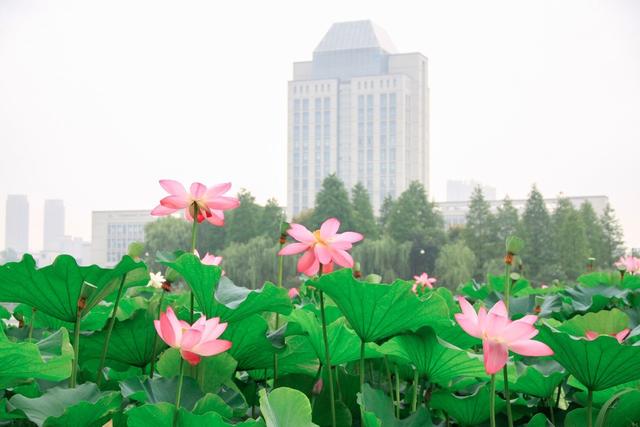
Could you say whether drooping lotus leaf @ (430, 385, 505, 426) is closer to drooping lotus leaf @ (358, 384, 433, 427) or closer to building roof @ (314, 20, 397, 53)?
drooping lotus leaf @ (358, 384, 433, 427)

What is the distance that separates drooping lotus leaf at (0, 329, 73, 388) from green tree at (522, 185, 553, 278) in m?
21.3

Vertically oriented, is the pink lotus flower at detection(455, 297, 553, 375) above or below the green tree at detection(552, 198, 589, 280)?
above

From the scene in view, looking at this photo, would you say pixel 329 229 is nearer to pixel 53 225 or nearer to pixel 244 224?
pixel 244 224

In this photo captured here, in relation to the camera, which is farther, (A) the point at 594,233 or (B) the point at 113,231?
(B) the point at 113,231

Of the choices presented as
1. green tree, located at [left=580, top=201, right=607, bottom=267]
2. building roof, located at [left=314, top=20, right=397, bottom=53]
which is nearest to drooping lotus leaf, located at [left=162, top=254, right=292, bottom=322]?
green tree, located at [left=580, top=201, right=607, bottom=267]

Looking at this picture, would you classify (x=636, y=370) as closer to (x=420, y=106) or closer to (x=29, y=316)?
(x=29, y=316)

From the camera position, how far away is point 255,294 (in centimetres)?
55

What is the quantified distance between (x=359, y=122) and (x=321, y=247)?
5177cm

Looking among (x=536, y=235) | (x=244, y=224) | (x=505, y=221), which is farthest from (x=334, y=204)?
(x=536, y=235)

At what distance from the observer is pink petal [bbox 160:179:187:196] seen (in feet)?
2.05

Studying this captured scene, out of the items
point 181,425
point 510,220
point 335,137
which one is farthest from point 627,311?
point 335,137

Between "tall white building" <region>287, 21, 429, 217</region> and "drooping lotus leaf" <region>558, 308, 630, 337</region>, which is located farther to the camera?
"tall white building" <region>287, 21, 429, 217</region>

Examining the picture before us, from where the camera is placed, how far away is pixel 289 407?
42cm

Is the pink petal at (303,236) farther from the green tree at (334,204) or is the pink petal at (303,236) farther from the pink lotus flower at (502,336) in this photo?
the green tree at (334,204)
